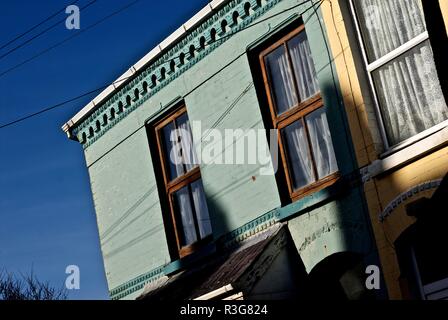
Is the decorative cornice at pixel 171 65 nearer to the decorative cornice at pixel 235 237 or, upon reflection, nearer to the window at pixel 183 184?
the window at pixel 183 184

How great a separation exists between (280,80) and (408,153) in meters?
2.78

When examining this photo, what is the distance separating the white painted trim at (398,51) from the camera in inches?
396

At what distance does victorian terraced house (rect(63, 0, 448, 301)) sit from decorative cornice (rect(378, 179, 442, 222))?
0.08ft

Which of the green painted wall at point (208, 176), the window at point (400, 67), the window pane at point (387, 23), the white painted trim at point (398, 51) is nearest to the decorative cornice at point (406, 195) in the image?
the green painted wall at point (208, 176)

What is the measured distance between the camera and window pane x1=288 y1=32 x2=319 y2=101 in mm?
11508

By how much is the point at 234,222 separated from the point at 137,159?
9.22 feet

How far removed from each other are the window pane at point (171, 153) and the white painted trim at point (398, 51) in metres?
4.19

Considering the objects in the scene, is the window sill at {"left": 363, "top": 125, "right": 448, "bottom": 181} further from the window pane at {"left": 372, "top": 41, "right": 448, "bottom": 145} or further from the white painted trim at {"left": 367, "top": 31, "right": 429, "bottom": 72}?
the white painted trim at {"left": 367, "top": 31, "right": 429, "bottom": 72}

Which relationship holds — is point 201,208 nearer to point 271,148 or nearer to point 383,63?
point 271,148

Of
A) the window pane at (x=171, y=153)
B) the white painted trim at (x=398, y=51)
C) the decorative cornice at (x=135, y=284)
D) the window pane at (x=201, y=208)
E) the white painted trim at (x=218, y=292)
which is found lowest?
the white painted trim at (x=218, y=292)

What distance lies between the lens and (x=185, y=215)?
45.0 ft

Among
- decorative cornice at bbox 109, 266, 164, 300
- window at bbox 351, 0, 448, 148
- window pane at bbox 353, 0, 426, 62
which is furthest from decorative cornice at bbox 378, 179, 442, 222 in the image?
decorative cornice at bbox 109, 266, 164, 300

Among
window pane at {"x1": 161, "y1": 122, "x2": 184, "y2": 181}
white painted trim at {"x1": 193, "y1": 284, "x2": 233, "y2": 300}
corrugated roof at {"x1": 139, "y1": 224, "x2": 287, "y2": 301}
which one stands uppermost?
window pane at {"x1": 161, "y1": 122, "x2": 184, "y2": 181}

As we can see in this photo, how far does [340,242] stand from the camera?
10688mm
